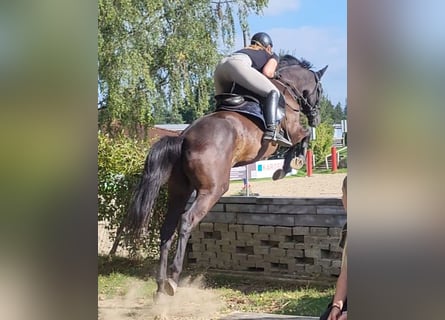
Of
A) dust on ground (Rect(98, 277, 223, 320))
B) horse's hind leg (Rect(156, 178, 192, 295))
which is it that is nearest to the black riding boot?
horse's hind leg (Rect(156, 178, 192, 295))

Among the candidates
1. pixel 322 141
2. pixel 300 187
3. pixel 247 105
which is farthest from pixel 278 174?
pixel 247 105

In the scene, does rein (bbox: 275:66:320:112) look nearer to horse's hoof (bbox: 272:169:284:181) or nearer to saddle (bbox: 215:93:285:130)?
saddle (bbox: 215:93:285:130)

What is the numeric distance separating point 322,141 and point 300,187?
0.24 metres

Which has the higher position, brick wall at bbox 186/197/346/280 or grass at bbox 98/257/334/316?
brick wall at bbox 186/197/346/280

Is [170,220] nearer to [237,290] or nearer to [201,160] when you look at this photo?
[201,160]

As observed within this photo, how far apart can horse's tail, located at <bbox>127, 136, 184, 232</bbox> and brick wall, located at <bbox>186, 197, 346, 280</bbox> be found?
0.29 meters

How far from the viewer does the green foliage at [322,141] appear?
8.10ft

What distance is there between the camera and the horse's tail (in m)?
2.83

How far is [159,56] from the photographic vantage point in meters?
3.00

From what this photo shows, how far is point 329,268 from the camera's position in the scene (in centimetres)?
252

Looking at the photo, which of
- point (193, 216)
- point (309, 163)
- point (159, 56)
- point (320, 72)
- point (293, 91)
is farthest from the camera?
point (159, 56)
